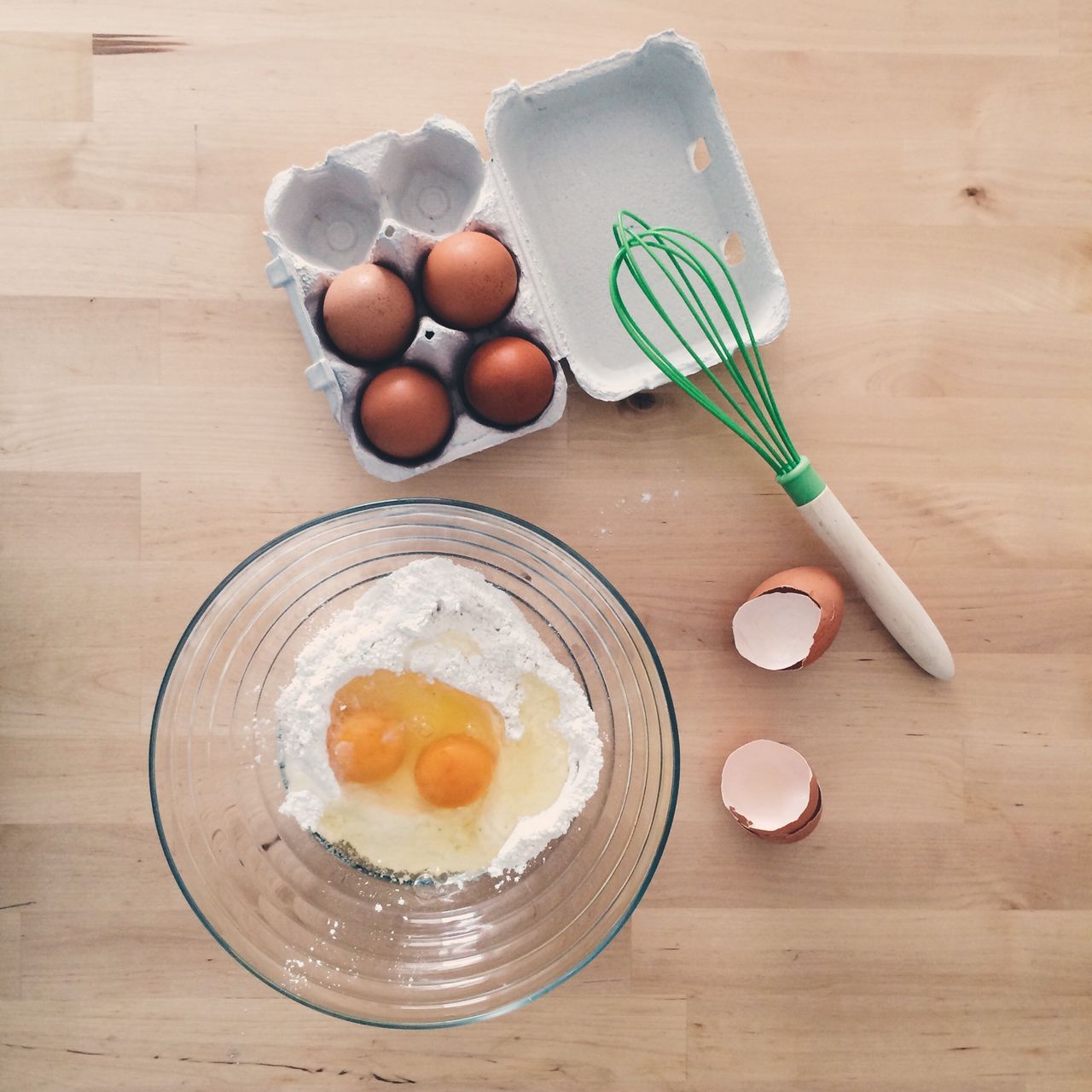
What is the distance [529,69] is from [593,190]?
0.17 metres

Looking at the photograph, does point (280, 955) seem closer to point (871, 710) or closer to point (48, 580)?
point (48, 580)

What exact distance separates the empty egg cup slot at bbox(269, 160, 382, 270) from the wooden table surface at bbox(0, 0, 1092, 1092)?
0.23 ft

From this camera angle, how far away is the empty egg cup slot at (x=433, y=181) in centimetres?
112

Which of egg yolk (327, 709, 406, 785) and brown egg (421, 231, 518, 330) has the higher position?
brown egg (421, 231, 518, 330)

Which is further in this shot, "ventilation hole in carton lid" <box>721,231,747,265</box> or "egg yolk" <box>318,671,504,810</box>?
"ventilation hole in carton lid" <box>721,231,747,265</box>

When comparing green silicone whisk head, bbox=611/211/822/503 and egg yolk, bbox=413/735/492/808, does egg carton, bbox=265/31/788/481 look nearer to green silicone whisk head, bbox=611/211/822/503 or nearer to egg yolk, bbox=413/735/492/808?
green silicone whisk head, bbox=611/211/822/503

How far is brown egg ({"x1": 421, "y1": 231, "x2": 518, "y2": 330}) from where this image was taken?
3.41 ft

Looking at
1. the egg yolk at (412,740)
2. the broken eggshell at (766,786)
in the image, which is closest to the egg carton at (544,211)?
the egg yolk at (412,740)

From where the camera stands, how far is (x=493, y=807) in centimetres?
110

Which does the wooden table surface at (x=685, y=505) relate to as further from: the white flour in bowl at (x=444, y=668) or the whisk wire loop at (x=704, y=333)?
the white flour in bowl at (x=444, y=668)

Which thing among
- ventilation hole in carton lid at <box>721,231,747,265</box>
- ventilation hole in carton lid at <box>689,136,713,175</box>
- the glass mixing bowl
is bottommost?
the glass mixing bowl

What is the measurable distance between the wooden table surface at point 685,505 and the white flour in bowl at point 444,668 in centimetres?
16

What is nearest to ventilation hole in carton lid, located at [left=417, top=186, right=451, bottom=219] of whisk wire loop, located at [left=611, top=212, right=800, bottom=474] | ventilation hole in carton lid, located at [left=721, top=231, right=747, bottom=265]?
whisk wire loop, located at [left=611, top=212, right=800, bottom=474]

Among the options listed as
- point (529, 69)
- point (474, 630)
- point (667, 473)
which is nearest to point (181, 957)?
point (474, 630)
